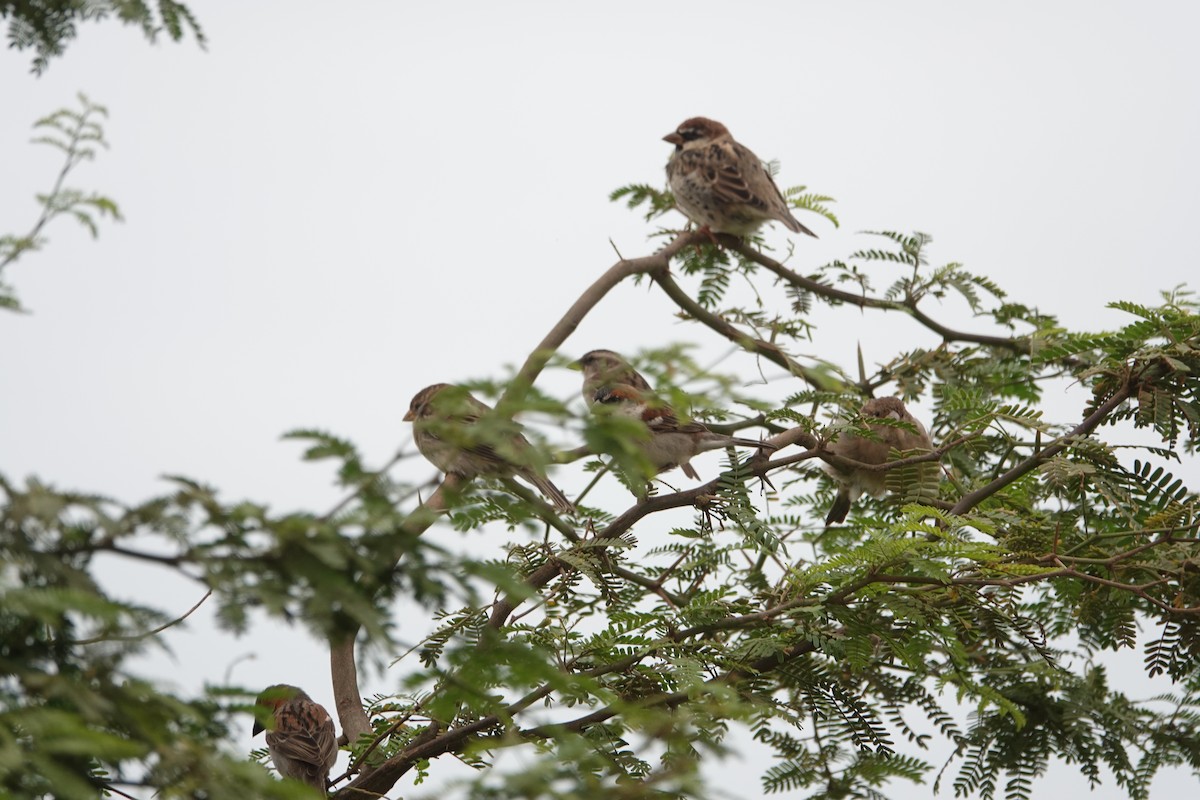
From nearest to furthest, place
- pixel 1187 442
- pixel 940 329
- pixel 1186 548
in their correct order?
pixel 1186 548 < pixel 1187 442 < pixel 940 329

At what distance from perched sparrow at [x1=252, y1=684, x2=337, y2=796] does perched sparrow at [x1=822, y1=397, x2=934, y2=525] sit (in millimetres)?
2281

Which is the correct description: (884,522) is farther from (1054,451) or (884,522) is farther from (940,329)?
(940,329)

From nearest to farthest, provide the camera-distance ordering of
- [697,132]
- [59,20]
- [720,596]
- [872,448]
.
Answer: [59,20] < [720,596] < [872,448] < [697,132]

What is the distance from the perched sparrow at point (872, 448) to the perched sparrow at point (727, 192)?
909 millimetres

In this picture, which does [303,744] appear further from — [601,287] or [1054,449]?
[1054,449]

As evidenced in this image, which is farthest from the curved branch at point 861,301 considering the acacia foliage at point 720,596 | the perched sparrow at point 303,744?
the perched sparrow at point 303,744

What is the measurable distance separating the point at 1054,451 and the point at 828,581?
996 millimetres

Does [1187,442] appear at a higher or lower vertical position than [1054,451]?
higher

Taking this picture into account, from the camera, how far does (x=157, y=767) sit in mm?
1691

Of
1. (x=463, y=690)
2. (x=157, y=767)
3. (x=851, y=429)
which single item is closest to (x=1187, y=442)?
(x=851, y=429)

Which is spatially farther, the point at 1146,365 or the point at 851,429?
the point at 1146,365

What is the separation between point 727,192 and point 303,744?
2926mm

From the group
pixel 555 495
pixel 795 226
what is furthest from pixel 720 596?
pixel 795 226

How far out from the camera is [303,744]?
4855 millimetres
